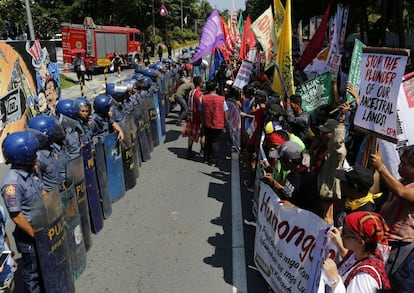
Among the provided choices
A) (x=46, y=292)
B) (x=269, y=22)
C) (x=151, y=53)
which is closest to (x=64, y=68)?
(x=151, y=53)

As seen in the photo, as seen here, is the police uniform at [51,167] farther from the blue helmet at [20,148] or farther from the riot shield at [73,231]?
the blue helmet at [20,148]

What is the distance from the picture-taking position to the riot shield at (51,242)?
3.38 metres

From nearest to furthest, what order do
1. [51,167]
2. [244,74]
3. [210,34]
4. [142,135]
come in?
[51,167] → [142,135] → [244,74] → [210,34]

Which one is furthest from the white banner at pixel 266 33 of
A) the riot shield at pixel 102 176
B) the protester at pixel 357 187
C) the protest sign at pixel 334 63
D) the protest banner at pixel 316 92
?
the protester at pixel 357 187

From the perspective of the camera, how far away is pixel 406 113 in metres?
4.22

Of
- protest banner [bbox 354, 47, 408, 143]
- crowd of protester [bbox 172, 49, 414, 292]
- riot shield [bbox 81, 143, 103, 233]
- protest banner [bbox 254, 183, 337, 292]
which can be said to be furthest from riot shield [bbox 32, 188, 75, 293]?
protest banner [bbox 354, 47, 408, 143]

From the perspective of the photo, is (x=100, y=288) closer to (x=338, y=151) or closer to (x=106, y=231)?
(x=106, y=231)

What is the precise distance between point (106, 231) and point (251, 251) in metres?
2.14

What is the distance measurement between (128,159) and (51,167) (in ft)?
8.68

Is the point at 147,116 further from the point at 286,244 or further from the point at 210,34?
the point at 286,244

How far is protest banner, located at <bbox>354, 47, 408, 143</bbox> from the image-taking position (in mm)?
3646

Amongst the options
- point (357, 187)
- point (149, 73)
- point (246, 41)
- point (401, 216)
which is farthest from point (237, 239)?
point (246, 41)

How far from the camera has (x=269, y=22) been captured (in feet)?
26.9

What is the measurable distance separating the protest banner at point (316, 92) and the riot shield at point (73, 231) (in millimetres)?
3865
